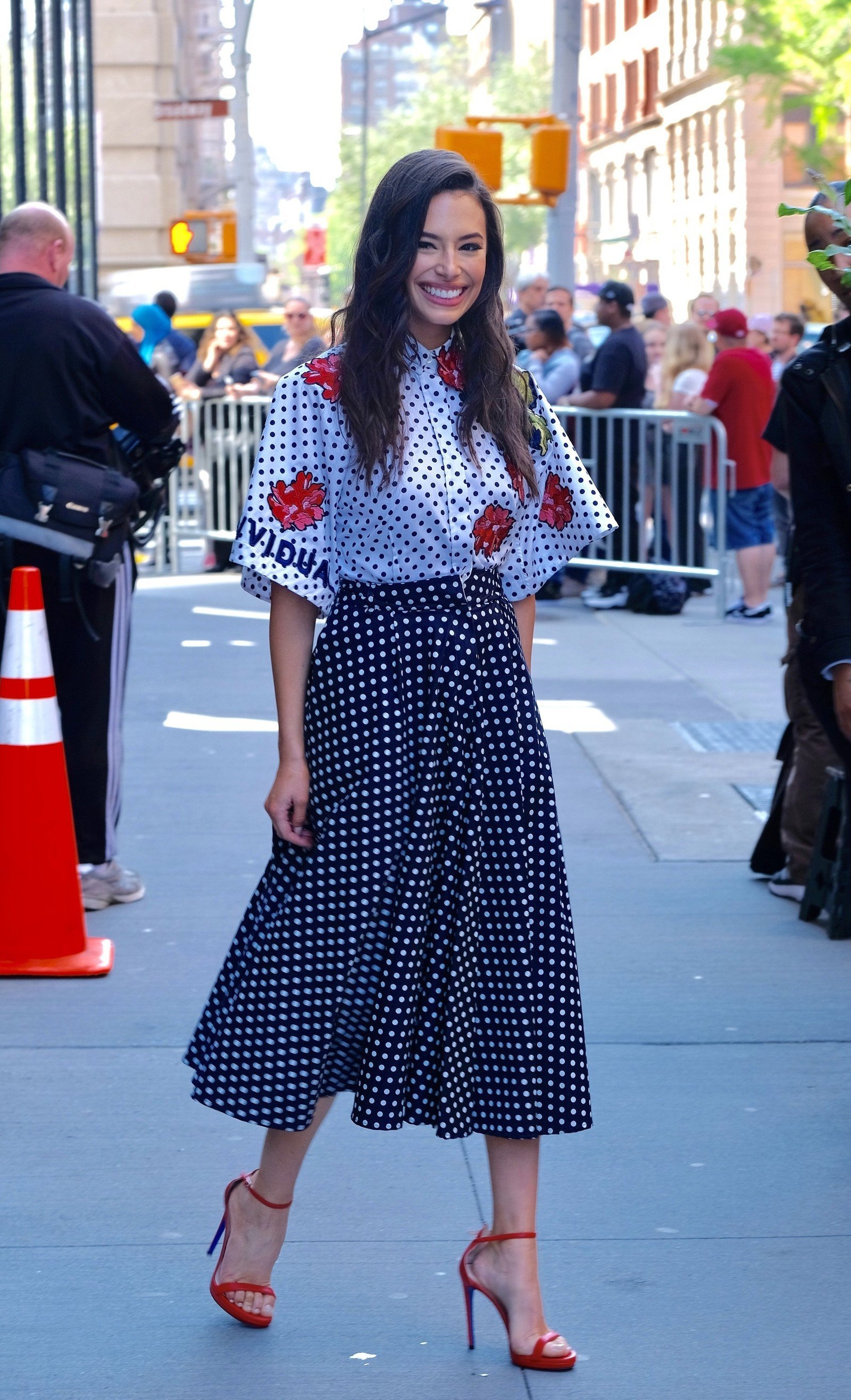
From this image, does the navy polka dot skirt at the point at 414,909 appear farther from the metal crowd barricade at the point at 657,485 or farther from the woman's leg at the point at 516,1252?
the metal crowd barricade at the point at 657,485

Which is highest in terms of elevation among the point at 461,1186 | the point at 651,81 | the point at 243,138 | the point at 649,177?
the point at 651,81

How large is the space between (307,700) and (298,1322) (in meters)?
1.04

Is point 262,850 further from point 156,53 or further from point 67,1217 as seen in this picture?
point 156,53

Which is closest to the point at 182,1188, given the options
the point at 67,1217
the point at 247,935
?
the point at 67,1217

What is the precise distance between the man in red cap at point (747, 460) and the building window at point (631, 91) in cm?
6616

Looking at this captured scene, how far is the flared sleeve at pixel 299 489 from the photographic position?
10.5ft

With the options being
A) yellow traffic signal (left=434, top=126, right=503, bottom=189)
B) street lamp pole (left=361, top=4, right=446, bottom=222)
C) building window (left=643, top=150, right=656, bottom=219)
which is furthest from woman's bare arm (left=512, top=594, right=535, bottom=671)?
building window (left=643, top=150, right=656, bottom=219)

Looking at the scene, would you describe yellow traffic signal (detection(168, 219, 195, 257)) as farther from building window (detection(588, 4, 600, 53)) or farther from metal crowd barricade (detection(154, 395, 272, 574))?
building window (detection(588, 4, 600, 53))

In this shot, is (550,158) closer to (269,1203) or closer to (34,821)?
(34,821)

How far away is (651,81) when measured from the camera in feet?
244

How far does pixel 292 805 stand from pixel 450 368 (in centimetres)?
75

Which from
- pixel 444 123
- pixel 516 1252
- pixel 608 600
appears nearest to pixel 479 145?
pixel 608 600

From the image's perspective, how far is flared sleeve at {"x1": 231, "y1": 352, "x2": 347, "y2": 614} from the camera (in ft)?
10.5

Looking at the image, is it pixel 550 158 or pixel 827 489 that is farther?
pixel 550 158
